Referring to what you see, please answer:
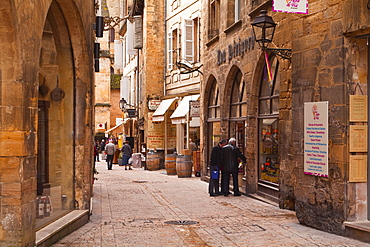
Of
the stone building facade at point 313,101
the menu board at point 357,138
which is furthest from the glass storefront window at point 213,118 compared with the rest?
the menu board at point 357,138

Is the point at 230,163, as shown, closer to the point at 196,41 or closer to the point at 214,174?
the point at 214,174

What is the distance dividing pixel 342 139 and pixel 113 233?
3723 millimetres

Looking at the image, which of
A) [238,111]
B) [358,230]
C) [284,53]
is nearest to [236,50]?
[238,111]

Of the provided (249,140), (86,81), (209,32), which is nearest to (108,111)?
(209,32)

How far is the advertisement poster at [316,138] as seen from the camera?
8.75 m

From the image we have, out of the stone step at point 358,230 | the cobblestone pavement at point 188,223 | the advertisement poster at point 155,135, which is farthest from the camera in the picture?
the advertisement poster at point 155,135

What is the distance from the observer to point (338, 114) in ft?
27.8

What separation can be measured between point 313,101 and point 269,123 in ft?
13.2

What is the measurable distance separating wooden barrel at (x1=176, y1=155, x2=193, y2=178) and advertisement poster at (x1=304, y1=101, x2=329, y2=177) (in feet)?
36.4

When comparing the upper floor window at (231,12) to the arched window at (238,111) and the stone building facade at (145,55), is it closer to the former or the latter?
the arched window at (238,111)

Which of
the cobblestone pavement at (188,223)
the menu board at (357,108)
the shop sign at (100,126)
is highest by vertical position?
the menu board at (357,108)

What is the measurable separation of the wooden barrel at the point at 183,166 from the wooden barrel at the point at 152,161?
4.31m

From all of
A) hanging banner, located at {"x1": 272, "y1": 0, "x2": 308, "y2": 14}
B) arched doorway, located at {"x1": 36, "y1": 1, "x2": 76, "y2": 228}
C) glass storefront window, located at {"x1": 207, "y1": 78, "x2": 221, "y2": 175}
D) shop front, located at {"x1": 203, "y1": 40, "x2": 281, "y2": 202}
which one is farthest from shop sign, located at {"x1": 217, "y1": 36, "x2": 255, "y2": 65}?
arched doorway, located at {"x1": 36, "y1": 1, "x2": 76, "y2": 228}

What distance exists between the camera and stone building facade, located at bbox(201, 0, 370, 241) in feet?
27.4
